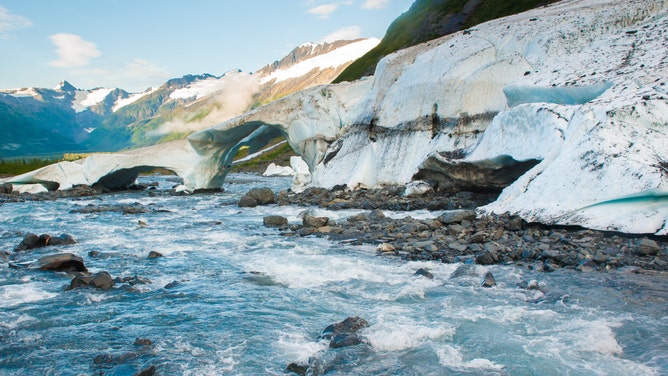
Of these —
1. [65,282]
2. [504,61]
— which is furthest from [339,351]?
[504,61]

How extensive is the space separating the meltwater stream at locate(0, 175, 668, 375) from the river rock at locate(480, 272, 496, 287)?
0.11 m

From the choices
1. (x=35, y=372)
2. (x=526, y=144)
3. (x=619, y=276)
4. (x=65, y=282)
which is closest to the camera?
(x=35, y=372)

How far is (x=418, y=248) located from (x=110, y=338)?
6278 mm

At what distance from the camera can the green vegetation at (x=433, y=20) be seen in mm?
62225

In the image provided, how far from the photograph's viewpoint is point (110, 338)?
20.6ft

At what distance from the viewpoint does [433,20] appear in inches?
2990

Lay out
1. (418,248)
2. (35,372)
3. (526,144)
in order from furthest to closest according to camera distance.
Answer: (526,144)
(418,248)
(35,372)

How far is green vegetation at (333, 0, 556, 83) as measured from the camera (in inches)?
2450

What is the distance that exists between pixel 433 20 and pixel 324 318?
249 ft

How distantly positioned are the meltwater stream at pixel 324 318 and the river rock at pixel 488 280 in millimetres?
110

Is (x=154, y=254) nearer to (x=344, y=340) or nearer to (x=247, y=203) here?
(x=344, y=340)

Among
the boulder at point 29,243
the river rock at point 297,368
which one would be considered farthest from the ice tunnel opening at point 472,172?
the boulder at point 29,243

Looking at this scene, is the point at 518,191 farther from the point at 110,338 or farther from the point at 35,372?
the point at 35,372

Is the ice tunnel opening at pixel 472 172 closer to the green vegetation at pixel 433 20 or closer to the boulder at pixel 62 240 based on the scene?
the boulder at pixel 62 240
